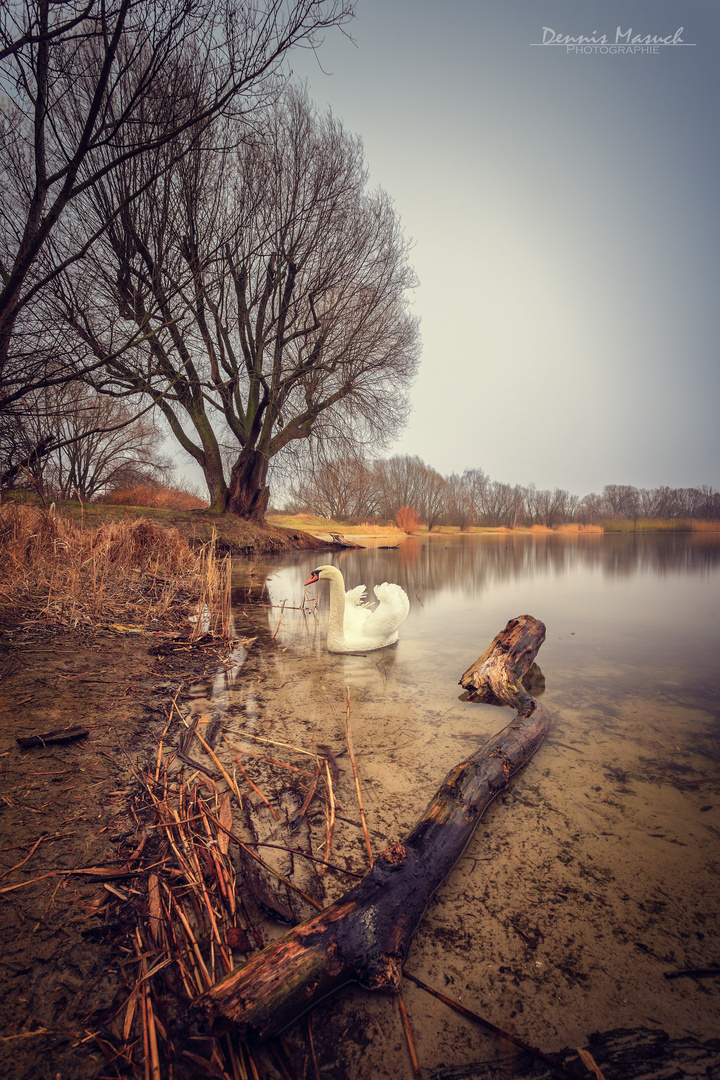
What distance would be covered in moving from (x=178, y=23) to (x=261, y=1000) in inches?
154

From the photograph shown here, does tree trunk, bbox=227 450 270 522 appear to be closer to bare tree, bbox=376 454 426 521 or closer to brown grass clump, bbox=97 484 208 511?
brown grass clump, bbox=97 484 208 511

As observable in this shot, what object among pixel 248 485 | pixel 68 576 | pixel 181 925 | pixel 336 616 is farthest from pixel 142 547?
pixel 248 485

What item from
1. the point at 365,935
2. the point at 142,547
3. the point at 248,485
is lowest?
the point at 365,935

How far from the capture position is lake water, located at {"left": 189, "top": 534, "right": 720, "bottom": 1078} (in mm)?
1105

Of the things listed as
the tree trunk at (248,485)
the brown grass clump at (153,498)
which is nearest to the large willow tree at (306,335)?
the tree trunk at (248,485)

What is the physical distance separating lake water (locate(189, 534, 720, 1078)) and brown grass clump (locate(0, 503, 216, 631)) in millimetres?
1300

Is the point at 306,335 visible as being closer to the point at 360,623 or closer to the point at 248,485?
the point at 248,485

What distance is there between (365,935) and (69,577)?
4306mm

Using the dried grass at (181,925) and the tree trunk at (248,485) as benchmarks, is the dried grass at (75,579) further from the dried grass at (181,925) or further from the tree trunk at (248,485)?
the tree trunk at (248,485)

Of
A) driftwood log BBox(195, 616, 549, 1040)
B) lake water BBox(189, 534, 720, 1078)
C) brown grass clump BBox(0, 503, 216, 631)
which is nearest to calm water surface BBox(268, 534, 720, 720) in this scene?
lake water BBox(189, 534, 720, 1078)

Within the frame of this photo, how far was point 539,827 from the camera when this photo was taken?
1.83 metres

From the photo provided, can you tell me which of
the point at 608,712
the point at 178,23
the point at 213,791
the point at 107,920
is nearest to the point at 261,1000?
the point at 107,920

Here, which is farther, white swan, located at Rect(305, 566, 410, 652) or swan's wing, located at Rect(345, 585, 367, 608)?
swan's wing, located at Rect(345, 585, 367, 608)

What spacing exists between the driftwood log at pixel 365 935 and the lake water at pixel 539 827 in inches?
3.4
